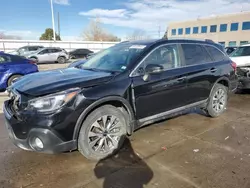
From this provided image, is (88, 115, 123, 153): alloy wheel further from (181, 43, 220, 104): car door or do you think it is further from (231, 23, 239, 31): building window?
(231, 23, 239, 31): building window

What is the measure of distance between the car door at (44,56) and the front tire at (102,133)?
19620 mm

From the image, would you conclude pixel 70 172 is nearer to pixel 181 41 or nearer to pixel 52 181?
pixel 52 181

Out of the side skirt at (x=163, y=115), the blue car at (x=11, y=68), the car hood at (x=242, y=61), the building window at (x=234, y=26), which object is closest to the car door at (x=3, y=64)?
the blue car at (x=11, y=68)

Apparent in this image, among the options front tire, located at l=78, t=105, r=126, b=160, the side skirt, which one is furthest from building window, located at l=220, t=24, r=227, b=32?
front tire, located at l=78, t=105, r=126, b=160

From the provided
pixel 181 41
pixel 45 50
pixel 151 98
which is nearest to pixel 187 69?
pixel 181 41

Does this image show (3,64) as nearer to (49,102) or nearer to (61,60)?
(49,102)

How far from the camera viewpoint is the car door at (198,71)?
4.39m

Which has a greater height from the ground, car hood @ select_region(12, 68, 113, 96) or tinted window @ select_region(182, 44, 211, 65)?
tinted window @ select_region(182, 44, 211, 65)

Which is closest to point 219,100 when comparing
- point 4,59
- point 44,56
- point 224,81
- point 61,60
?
point 224,81

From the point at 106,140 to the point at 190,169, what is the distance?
125cm

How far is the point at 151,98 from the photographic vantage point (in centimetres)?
378

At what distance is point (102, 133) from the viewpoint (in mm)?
3332

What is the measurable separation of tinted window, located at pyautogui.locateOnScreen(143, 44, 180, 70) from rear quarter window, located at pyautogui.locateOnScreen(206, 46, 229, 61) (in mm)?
1186

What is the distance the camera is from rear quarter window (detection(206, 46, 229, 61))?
5000mm
